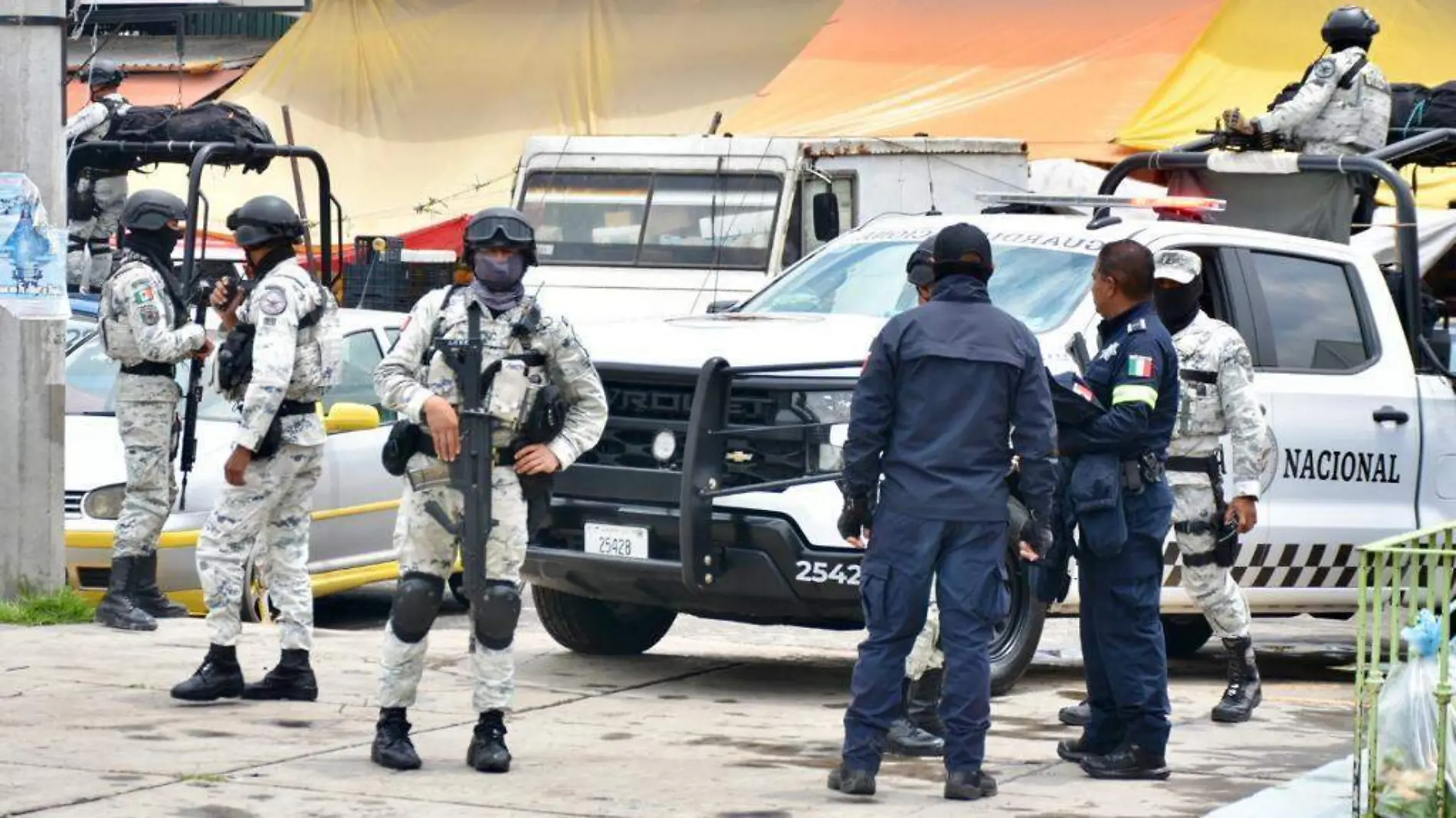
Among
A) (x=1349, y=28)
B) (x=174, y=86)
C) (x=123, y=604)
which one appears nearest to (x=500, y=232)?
(x=123, y=604)

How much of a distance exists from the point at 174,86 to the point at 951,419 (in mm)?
22651

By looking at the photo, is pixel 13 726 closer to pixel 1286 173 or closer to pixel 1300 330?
pixel 1300 330

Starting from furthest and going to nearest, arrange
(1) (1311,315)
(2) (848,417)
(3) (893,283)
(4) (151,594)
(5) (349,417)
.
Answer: (4) (151,594), (5) (349,417), (1) (1311,315), (3) (893,283), (2) (848,417)

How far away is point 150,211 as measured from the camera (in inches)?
403

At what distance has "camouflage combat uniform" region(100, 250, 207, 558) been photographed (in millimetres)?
10188

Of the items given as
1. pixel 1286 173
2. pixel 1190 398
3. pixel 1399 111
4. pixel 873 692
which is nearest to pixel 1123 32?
pixel 1399 111

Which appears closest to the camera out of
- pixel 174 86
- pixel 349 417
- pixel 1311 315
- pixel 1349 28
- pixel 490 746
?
pixel 490 746

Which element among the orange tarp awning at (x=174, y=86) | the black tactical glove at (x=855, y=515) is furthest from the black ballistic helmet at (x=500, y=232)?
the orange tarp awning at (x=174, y=86)

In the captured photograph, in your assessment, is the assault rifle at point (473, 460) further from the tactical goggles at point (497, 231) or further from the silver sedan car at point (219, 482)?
the silver sedan car at point (219, 482)

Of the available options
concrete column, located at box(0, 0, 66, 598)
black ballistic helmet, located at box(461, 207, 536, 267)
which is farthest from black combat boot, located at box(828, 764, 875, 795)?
concrete column, located at box(0, 0, 66, 598)

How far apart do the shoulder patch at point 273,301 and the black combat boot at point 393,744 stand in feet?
5.31

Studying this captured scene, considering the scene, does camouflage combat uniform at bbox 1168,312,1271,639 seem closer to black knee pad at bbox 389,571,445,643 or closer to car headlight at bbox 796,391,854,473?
car headlight at bbox 796,391,854,473

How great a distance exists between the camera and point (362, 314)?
41.8 feet

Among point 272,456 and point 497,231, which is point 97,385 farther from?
point 497,231
